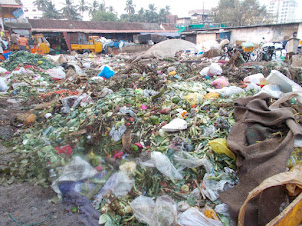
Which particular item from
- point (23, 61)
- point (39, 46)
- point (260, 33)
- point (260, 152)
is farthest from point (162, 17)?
point (260, 152)

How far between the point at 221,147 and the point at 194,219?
3.02 ft

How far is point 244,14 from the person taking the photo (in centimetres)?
3262

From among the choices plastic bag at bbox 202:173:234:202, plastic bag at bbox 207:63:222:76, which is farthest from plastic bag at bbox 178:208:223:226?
plastic bag at bbox 207:63:222:76

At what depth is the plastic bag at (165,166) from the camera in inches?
95.4

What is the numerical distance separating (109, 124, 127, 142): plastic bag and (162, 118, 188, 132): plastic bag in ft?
1.99

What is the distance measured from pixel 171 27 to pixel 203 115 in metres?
31.3

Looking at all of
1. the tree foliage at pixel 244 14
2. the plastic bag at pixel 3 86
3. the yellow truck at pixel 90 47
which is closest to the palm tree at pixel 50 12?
the yellow truck at pixel 90 47

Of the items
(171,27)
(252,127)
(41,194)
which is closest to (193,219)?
(252,127)

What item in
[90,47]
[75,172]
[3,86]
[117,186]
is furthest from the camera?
[90,47]

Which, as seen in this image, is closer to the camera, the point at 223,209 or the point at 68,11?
the point at 223,209

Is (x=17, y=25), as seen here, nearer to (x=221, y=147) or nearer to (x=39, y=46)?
(x=39, y=46)

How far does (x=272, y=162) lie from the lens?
2.08 m

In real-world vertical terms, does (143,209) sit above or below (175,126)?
below

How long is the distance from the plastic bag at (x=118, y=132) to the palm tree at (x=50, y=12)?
42.8 meters
